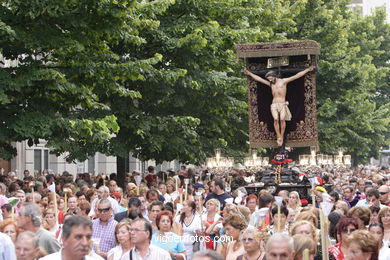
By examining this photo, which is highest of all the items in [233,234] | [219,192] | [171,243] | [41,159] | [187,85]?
[187,85]

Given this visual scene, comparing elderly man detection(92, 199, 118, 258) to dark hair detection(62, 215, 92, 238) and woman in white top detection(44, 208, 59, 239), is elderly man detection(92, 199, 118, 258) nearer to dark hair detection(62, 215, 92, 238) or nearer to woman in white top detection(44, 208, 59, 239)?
woman in white top detection(44, 208, 59, 239)

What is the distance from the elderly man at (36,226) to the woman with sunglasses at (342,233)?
2881 mm

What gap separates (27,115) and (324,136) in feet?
73.0

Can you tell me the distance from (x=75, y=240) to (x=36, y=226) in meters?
2.84

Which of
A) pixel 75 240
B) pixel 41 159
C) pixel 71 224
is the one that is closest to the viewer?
pixel 75 240

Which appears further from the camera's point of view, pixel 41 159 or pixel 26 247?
pixel 41 159

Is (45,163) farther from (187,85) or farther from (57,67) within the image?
(57,67)

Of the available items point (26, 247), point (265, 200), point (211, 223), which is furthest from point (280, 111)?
point (26, 247)

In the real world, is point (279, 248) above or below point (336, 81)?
below

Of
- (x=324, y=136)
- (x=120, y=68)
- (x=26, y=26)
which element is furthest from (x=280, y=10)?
(x=26, y=26)

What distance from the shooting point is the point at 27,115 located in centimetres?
2103

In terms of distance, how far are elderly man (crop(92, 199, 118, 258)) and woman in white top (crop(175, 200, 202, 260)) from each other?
1144mm

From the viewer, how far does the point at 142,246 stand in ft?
29.9

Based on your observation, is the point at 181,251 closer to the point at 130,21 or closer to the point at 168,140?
the point at 130,21
